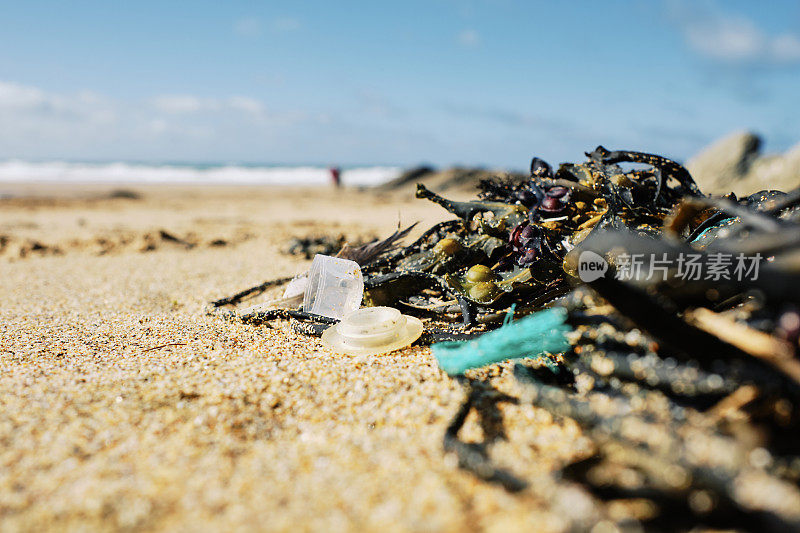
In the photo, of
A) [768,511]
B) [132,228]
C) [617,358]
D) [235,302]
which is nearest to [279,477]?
[617,358]

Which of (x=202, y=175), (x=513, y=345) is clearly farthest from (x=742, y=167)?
(x=202, y=175)

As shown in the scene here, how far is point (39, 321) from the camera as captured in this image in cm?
259

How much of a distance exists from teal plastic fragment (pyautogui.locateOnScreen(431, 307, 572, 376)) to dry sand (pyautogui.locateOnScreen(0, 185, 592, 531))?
0.32 ft

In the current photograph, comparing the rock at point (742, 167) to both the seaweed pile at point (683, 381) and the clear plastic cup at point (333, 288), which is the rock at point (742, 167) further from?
the clear plastic cup at point (333, 288)

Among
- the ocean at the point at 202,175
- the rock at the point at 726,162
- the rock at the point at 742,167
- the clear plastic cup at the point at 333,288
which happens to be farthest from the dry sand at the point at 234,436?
the ocean at the point at 202,175

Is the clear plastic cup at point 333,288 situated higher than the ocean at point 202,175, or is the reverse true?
the ocean at point 202,175

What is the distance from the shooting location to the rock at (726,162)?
8.62 metres

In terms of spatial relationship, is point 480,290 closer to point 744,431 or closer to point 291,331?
point 291,331

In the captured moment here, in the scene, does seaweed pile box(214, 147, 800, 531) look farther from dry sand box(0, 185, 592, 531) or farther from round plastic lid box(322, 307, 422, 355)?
round plastic lid box(322, 307, 422, 355)

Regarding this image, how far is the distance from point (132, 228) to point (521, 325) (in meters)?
7.14

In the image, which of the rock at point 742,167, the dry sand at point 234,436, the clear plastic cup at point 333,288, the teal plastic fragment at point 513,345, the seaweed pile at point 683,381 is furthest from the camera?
the rock at point 742,167

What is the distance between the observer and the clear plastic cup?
2.42 m

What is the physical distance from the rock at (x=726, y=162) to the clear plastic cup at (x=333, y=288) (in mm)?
8305

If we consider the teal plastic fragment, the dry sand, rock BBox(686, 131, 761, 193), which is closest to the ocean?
rock BBox(686, 131, 761, 193)
